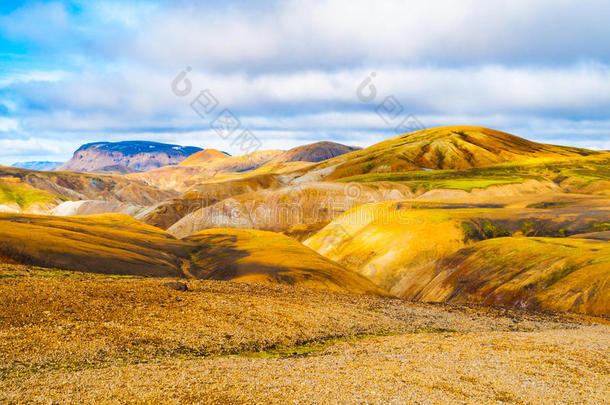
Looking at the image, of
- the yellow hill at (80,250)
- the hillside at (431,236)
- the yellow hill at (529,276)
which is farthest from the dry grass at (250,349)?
the hillside at (431,236)

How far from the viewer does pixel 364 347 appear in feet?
68.6

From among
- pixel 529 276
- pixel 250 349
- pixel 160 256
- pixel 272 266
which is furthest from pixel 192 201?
pixel 250 349

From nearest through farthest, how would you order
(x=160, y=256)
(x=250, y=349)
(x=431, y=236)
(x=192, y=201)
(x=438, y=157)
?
(x=250, y=349)
(x=160, y=256)
(x=431, y=236)
(x=192, y=201)
(x=438, y=157)

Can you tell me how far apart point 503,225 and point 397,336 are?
5006 cm

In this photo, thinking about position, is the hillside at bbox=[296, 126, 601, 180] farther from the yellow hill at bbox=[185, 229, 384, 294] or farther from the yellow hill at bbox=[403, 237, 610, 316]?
the yellow hill at bbox=[185, 229, 384, 294]

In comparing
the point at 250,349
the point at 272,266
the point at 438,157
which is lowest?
the point at 272,266

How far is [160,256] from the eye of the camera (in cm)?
4525

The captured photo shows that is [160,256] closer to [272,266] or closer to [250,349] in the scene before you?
[272,266]

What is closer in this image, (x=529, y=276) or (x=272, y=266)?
(x=529, y=276)

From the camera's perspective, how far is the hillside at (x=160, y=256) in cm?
3259

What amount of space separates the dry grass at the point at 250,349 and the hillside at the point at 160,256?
23.2 ft

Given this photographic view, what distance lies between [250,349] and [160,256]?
2836 centimetres

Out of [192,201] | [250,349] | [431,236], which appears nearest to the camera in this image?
[250,349]

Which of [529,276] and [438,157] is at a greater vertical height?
[438,157]
